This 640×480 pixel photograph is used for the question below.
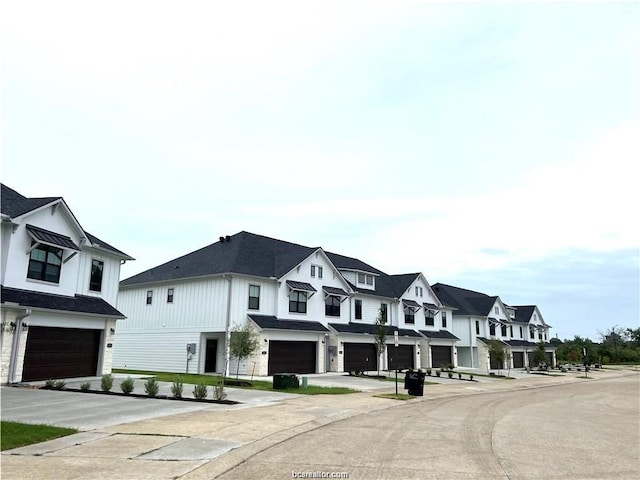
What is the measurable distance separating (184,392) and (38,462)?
12149 millimetres

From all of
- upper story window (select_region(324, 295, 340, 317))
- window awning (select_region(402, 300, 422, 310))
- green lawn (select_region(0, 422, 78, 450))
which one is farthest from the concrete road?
window awning (select_region(402, 300, 422, 310))

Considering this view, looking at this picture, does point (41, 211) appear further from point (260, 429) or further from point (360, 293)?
point (360, 293)

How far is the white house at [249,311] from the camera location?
31.9 m

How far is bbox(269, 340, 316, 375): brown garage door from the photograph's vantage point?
32.3 meters

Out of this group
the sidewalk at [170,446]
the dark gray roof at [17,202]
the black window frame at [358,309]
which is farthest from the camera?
the black window frame at [358,309]

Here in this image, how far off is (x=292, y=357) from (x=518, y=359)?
41.0 m

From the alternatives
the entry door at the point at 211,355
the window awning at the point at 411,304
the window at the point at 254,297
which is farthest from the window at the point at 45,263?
the window awning at the point at 411,304

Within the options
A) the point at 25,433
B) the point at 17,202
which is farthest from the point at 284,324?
the point at 25,433

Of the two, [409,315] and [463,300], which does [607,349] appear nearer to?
[463,300]

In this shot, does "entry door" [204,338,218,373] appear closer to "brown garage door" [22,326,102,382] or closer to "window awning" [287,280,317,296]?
"window awning" [287,280,317,296]

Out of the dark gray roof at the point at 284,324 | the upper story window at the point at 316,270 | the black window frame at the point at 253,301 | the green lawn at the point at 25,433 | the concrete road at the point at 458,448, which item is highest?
the upper story window at the point at 316,270

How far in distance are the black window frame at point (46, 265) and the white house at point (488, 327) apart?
42.6 m

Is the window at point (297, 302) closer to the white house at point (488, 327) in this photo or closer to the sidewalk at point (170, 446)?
the sidewalk at point (170, 446)

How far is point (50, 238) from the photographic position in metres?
22.3
